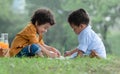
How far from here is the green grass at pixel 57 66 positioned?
15.1 feet

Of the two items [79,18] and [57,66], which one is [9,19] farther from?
[57,66]

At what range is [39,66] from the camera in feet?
16.1

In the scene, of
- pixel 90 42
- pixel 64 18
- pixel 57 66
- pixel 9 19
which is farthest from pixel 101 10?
pixel 57 66

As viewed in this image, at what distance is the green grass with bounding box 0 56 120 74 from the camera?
459 cm

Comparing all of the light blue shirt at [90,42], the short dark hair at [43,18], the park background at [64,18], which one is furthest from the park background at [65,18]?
the light blue shirt at [90,42]

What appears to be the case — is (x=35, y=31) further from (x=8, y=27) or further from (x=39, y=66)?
(x=8, y=27)

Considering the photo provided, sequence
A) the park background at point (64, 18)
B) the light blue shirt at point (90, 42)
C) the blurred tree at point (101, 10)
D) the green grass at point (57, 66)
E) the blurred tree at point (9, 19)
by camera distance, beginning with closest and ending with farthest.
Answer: the green grass at point (57, 66)
the light blue shirt at point (90, 42)
the blurred tree at point (9, 19)
the park background at point (64, 18)
the blurred tree at point (101, 10)

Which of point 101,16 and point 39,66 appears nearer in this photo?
point 39,66

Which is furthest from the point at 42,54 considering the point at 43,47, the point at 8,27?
the point at 8,27

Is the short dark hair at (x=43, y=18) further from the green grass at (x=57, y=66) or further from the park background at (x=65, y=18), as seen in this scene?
the park background at (x=65, y=18)

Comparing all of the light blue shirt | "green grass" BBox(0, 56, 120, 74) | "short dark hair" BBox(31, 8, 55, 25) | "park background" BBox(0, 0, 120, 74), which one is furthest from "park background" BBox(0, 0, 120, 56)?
"green grass" BBox(0, 56, 120, 74)

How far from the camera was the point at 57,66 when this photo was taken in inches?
195

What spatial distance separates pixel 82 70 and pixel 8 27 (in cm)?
3025

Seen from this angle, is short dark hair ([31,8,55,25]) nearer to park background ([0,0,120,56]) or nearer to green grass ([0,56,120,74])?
green grass ([0,56,120,74])
